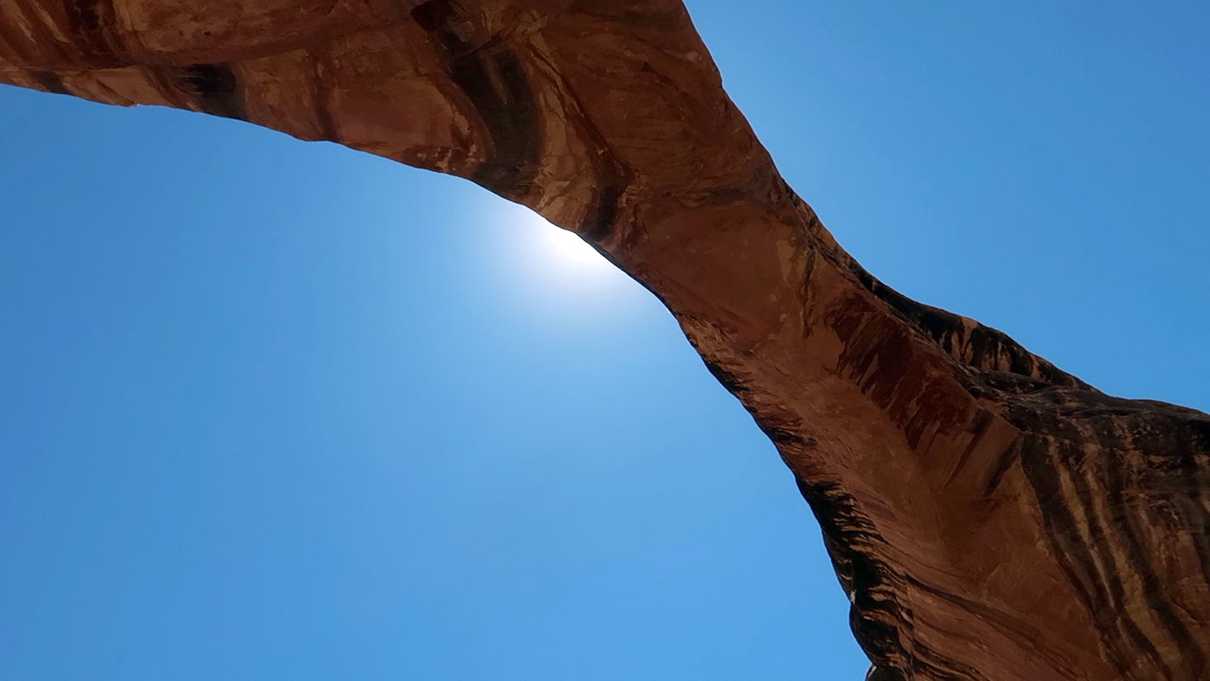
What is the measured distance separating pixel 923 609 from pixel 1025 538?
1016 mm

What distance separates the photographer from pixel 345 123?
5.12 m

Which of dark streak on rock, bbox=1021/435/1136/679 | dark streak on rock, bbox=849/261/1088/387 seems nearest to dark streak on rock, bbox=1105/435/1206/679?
dark streak on rock, bbox=1021/435/1136/679

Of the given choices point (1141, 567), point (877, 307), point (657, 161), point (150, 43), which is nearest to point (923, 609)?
point (1141, 567)

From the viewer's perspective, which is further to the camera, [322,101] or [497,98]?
[497,98]

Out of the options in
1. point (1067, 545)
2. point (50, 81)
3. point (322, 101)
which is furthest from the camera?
point (1067, 545)

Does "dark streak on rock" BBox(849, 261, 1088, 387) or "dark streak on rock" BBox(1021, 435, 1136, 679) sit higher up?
"dark streak on rock" BBox(849, 261, 1088, 387)

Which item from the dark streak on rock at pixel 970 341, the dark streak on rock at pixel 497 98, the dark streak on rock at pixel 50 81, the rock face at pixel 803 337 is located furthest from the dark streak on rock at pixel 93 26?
the dark streak on rock at pixel 970 341

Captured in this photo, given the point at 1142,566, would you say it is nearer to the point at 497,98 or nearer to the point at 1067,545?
the point at 1067,545

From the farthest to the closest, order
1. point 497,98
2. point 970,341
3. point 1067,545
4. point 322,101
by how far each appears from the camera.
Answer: point 970,341 < point 1067,545 < point 497,98 < point 322,101

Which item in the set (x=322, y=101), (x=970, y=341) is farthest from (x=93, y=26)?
(x=970, y=341)

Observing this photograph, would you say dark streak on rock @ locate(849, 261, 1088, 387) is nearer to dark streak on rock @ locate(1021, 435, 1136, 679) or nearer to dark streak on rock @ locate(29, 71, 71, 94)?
dark streak on rock @ locate(1021, 435, 1136, 679)

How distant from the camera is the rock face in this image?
5031 millimetres

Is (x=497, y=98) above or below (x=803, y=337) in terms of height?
above

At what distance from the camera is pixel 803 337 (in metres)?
6.36
